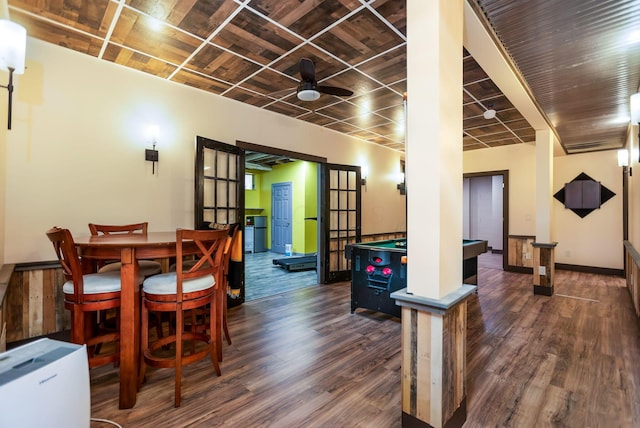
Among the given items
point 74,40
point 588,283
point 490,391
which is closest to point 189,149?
point 74,40

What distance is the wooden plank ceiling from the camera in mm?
2238

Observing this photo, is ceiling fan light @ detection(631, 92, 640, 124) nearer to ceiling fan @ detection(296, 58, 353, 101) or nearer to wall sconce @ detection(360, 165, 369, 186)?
ceiling fan @ detection(296, 58, 353, 101)

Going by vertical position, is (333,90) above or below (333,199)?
above

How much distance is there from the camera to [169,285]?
200 cm

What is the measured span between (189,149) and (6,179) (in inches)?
64.0

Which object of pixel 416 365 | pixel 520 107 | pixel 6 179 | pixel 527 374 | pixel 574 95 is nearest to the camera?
pixel 416 365

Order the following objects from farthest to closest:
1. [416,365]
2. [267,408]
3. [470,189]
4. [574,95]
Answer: [470,189]
[574,95]
[267,408]
[416,365]

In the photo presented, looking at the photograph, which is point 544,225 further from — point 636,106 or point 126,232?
point 126,232

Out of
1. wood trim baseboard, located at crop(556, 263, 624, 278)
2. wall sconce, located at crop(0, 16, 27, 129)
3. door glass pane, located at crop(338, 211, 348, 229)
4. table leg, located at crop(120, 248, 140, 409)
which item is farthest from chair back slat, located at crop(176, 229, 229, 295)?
wood trim baseboard, located at crop(556, 263, 624, 278)

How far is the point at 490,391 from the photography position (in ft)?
6.90

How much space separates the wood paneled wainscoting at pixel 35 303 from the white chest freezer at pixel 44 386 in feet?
5.91

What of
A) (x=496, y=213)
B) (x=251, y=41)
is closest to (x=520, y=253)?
(x=496, y=213)

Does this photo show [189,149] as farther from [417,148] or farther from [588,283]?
[588,283]

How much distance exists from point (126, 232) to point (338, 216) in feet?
11.3
